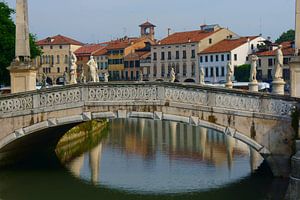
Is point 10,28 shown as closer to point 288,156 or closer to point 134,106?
A: point 134,106

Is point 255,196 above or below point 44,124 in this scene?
below

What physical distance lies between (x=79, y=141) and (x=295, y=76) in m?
17.7

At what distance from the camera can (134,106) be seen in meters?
19.1

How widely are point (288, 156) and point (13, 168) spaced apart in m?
11.6

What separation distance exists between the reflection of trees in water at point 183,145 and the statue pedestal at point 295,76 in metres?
5.08

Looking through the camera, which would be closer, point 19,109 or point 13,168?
point 19,109

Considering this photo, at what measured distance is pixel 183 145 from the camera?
103 ft

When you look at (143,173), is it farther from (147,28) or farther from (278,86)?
(147,28)

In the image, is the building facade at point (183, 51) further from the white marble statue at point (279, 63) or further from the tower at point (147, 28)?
the white marble statue at point (279, 63)

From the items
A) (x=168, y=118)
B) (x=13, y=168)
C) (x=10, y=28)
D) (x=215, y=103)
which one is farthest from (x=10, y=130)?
(x=10, y=28)

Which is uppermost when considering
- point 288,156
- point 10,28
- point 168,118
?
point 10,28

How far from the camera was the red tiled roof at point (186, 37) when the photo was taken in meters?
87.1

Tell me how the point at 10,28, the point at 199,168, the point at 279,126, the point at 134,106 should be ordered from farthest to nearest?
the point at 10,28
the point at 199,168
the point at 134,106
the point at 279,126

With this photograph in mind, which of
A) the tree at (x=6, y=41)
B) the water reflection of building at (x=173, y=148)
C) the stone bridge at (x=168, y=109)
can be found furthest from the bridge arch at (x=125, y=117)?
the tree at (x=6, y=41)
